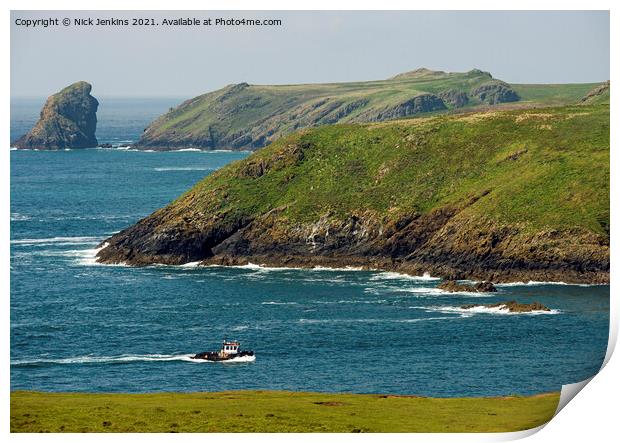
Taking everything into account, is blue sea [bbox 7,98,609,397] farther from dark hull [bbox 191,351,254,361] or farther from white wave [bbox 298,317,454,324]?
dark hull [bbox 191,351,254,361]

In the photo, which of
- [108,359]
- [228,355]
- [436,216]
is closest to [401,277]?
[436,216]

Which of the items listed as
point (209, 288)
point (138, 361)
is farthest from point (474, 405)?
point (209, 288)

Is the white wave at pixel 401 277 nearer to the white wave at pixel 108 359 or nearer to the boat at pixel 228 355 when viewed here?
the boat at pixel 228 355

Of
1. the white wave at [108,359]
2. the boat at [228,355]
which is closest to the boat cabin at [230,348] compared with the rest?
the boat at [228,355]

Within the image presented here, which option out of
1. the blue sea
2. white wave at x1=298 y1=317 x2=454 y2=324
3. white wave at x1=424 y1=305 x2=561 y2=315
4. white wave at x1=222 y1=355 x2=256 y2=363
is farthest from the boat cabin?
white wave at x1=424 y1=305 x2=561 y2=315

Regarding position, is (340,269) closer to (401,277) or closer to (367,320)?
(401,277)

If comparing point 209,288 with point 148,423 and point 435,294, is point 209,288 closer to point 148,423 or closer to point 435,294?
point 435,294

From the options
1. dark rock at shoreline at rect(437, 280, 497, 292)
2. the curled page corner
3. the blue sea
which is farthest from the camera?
dark rock at shoreline at rect(437, 280, 497, 292)
